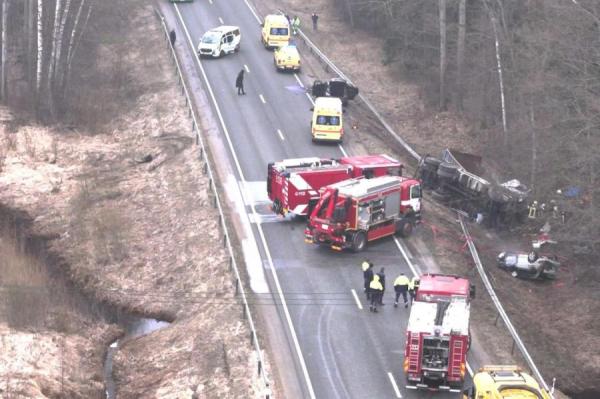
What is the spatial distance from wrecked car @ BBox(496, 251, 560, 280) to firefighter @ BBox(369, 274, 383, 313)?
876cm

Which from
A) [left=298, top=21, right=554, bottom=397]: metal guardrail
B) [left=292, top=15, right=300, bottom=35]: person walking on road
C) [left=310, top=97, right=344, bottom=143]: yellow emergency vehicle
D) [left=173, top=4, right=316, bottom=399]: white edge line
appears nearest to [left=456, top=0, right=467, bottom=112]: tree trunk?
[left=298, top=21, right=554, bottom=397]: metal guardrail

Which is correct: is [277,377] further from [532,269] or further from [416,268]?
[532,269]

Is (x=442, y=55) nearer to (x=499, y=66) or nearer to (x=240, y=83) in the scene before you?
(x=499, y=66)

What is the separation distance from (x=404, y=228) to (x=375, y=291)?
7.53 metres

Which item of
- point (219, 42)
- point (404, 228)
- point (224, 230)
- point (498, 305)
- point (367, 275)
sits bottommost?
point (498, 305)

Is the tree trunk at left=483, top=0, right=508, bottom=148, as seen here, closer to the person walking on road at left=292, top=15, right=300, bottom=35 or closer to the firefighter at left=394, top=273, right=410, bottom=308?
the firefighter at left=394, top=273, right=410, bottom=308

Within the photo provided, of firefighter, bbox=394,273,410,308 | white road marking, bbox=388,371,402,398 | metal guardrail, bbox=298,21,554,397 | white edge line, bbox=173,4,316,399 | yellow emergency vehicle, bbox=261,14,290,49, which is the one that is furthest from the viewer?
yellow emergency vehicle, bbox=261,14,290,49

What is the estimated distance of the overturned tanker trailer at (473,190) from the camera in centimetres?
4675

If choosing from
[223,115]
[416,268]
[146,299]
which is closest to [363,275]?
[416,268]

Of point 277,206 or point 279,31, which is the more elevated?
point 279,31

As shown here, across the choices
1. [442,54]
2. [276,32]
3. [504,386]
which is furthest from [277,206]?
[276,32]

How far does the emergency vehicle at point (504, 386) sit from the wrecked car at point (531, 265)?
46.8 feet

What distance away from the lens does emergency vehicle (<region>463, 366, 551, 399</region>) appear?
26828mm

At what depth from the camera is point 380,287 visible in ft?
118
